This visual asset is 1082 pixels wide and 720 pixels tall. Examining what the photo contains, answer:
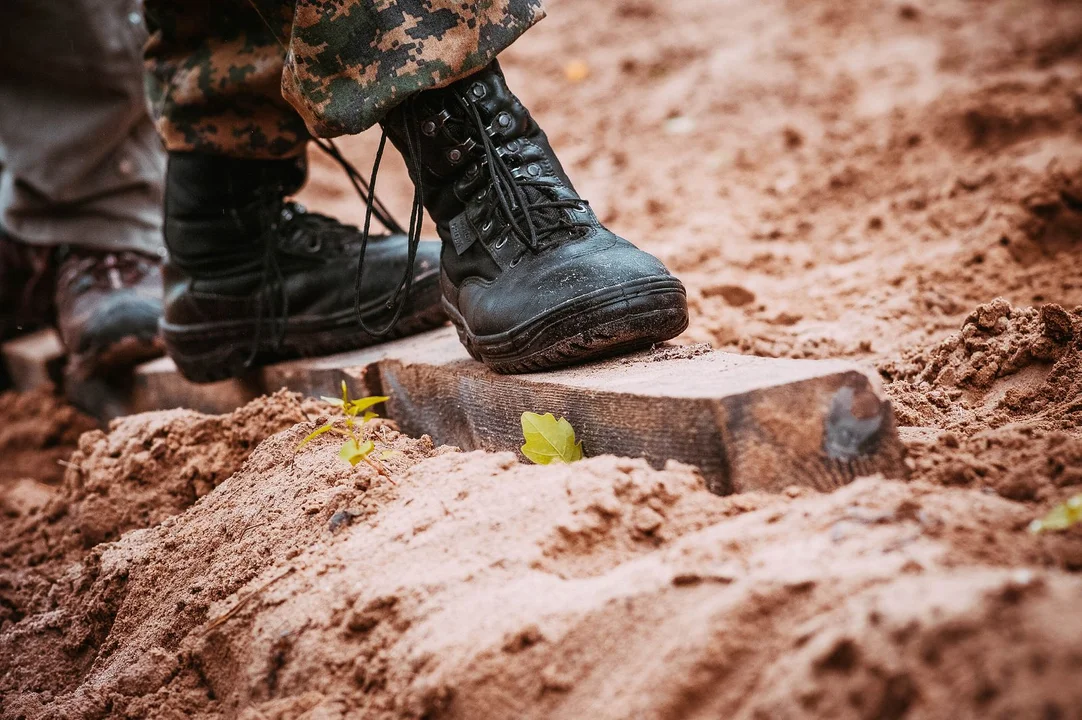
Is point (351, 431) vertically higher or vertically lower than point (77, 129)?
lower

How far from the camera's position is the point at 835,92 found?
3.75m

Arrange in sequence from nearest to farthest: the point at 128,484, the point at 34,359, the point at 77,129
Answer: the point at 128,484 < the point at 77,129 < the point at 34,359

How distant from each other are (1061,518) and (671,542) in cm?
39

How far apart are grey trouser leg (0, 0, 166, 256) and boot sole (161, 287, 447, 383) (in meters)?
0.99

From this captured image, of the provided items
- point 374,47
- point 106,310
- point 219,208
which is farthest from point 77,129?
point 374,47

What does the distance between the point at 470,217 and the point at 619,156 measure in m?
2.43

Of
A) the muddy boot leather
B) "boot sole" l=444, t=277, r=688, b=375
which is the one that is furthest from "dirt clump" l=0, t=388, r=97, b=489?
"boot sole" l=444, t=277, r=688, b=375

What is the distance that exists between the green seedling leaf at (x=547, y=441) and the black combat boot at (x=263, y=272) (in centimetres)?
72

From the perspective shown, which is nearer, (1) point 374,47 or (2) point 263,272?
(1) point 374,47

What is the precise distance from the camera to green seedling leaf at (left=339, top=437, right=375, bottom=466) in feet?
4.14

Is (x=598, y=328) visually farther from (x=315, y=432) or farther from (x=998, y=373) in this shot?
(x=998, y=373)

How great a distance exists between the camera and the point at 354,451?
1283mm

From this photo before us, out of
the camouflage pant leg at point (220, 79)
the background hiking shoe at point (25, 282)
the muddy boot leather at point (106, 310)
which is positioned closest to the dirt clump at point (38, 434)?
the muddy boot leather at point (106, 310)

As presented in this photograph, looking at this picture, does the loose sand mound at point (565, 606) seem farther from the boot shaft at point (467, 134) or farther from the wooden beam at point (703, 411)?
the boot shaft at point (467, 134)
